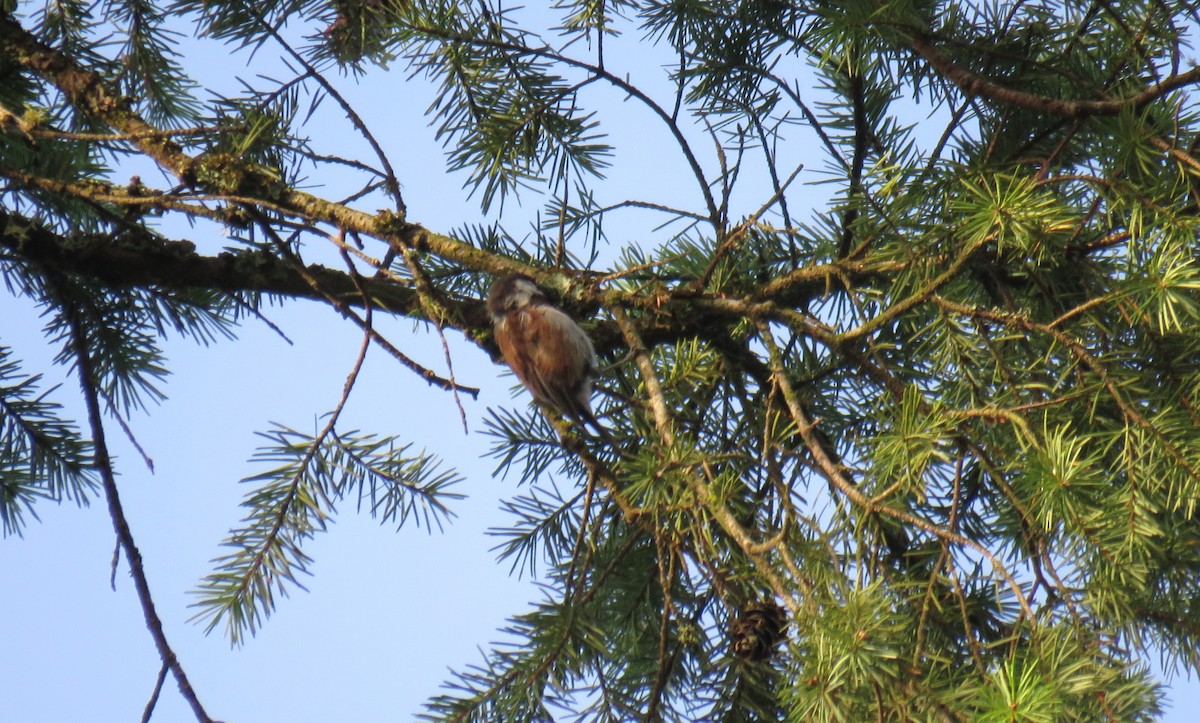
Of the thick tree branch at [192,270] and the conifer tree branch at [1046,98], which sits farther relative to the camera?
the thick tree branch at [192,270]

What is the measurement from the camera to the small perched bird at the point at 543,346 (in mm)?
1608

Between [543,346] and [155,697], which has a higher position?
[543,346]

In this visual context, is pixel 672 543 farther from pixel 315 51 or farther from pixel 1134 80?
pixel 315 51

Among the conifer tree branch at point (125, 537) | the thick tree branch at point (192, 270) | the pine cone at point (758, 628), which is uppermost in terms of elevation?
the thick tree branch at point (192, 270)

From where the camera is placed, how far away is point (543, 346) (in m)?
1.60

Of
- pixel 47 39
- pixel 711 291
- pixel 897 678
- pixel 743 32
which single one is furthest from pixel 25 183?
pixel 897 678

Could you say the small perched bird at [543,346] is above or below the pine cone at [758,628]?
above

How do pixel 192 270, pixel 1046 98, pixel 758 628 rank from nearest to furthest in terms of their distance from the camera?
1. pixel 758 628
2. pixel 1046 98
3. pixel 192 270

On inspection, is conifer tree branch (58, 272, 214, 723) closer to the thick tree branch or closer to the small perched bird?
the thick tree branch

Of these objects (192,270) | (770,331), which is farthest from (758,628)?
(192,270)

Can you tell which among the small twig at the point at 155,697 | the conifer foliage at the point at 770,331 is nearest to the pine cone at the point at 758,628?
the conifer foliage at the point at 770,331

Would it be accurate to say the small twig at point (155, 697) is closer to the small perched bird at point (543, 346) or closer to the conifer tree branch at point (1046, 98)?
the small perched bird at point (543, 346)

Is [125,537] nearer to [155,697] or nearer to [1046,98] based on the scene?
[155,697]

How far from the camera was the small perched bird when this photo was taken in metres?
1.61
